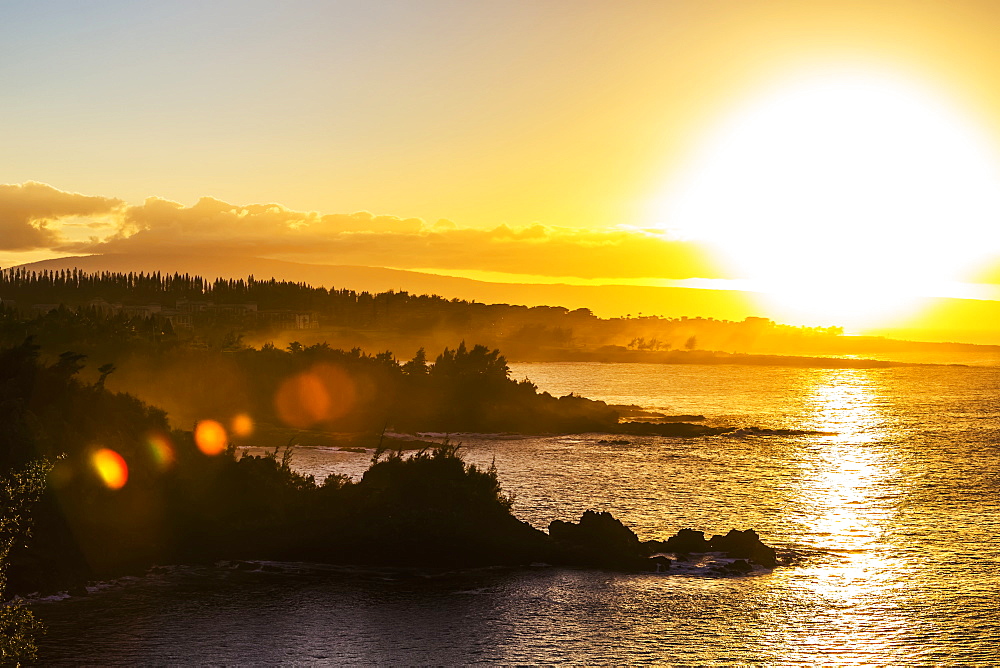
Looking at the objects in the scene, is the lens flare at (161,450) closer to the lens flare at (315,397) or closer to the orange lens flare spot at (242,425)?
the orange lens flare spot at (242,425)

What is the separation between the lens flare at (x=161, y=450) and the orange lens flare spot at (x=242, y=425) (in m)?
41.4

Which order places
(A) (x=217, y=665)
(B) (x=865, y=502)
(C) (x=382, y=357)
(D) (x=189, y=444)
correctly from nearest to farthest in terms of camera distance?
1. (A) (x=217, y=665)
2. (D) (x=189, y=444)
3. (B) (x=865, y=502)
4. (C) (x=382, y=357)

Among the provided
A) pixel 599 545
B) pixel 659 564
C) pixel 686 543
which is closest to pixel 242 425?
pixel 599 545

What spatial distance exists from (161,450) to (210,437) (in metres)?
21.4

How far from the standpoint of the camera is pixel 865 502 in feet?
214

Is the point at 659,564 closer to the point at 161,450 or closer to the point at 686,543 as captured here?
the point at 686,543

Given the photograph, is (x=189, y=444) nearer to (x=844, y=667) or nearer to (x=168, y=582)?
(x=168, y=582)

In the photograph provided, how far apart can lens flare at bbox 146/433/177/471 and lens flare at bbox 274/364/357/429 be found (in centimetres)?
4916

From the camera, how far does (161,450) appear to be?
46.5 metres

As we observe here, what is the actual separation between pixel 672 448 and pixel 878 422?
49289mm

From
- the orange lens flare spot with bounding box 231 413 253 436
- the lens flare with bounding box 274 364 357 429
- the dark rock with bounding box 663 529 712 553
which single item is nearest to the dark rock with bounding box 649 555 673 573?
the dark rock with bounding box 663 529 712 553

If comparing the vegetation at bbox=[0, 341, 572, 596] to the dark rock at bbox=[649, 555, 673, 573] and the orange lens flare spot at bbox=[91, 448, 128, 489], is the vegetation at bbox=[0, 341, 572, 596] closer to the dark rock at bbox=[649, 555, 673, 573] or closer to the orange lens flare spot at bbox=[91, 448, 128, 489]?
the orange lens flare spot at bbox=[91, 448, 128, 489]

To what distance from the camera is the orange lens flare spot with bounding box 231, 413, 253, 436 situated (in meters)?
89.3

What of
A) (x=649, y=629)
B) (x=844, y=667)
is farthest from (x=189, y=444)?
(x=844, y=667)
